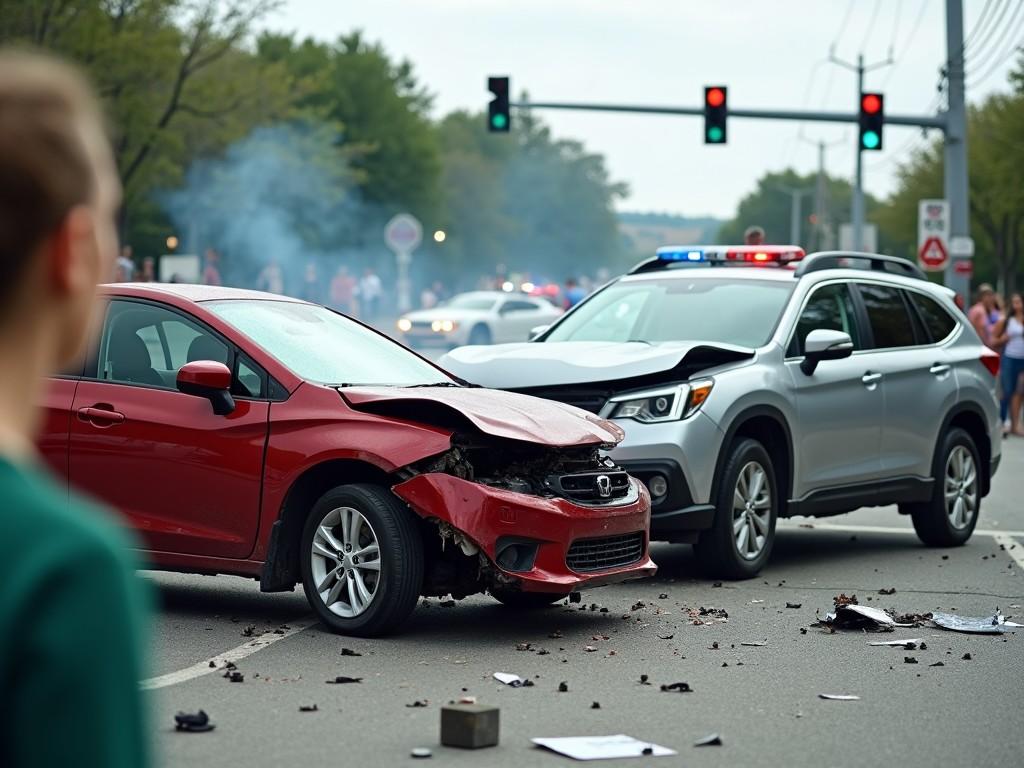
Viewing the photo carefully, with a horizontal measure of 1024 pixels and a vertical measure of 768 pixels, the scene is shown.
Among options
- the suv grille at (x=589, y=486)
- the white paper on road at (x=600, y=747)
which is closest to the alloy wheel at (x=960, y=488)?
the suv grille at (x=589, y=486)

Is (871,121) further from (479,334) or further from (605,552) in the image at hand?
(605,552)

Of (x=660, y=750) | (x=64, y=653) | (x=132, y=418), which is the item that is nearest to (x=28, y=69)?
(x=64, y=653)

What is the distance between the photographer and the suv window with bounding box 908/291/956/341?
1252 centimetres

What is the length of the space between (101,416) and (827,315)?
501 cm

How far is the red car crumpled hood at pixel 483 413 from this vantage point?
310 inches

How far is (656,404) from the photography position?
9.89 meters

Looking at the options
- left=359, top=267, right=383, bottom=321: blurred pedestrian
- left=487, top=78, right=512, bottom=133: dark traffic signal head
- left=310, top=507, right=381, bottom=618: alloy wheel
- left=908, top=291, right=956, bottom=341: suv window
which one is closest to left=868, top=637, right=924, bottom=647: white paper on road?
left=310, top=507, right=381, bottom=618: alloy wheel

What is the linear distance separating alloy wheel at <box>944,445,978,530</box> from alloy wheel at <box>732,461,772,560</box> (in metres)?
2.33

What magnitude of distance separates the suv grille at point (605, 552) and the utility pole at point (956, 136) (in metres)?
21.4

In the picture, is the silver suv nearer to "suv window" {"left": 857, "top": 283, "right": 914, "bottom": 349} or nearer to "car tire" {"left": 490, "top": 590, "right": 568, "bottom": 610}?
"suv window" {"left": 857, "top": 283, "right": 914, "bottom": 349}

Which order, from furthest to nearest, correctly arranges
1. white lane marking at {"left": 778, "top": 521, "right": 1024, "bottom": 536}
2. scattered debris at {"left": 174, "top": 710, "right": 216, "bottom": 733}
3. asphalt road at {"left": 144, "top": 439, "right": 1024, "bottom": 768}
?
white lane marking at {"left": 778, "top": 521, "right": 1024, "bottom": 536}
scattered debris at {"left": 174, "top": 710, "right": 216, "bottom": 733}
asphalt road at {"left": 144, "top": 439, "right": 1024, "bottom": 768}

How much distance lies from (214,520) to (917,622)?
11.1 ft

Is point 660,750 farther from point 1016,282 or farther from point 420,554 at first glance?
point 1016,282

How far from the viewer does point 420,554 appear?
7750 mm
